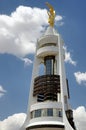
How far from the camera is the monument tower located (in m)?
74.8

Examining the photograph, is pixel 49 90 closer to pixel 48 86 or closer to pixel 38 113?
pixel 48 86

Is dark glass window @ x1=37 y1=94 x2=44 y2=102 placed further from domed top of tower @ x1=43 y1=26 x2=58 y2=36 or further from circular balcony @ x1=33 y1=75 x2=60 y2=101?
domed top of tower @ x1=43 y1=26 x2=58 y2=36

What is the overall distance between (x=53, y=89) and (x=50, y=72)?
7.51 m

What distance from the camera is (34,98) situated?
277 feet

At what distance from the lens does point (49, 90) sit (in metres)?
80.2

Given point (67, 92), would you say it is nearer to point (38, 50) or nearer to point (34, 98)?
point (34, 98)

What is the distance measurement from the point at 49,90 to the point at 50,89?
1.42ft

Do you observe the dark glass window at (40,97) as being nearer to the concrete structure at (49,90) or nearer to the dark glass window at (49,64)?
→ the concrete structure at (49,90)

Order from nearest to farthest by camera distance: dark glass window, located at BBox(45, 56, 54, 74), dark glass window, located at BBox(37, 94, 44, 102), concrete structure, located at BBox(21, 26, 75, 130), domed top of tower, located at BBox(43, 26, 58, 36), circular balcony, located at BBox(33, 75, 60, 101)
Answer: concrete structure, located at BBox(21, 26, 75, 130), circular balcony, located at BBox(33, 75, 60, 101), dark glass window, located at BBox(37, 94, 44, 102), dark glass window, located at BBox(45, 56, 54, 74), domed top of tower, located at BBox(43, 26, 58, 36)

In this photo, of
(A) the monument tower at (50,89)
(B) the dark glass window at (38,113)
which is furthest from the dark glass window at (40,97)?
(B) the dark glass window at (38,113)

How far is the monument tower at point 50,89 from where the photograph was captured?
245 ft

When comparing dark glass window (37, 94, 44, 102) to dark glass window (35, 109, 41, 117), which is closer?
dark glass window (35, 109, 41, 117)

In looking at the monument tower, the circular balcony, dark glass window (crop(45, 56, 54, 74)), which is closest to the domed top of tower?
the monument tower

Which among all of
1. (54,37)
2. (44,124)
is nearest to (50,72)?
(54,37)
